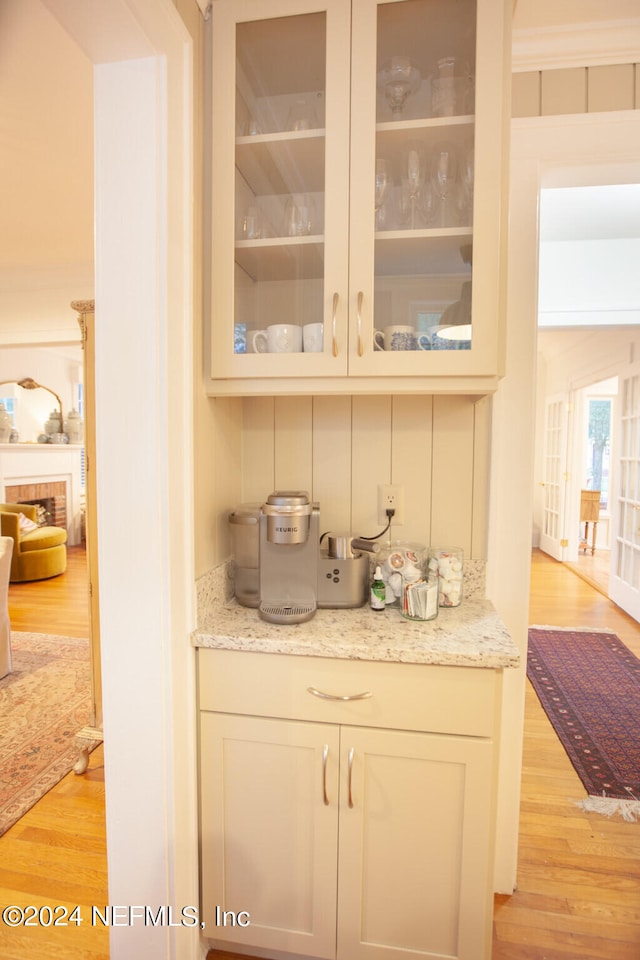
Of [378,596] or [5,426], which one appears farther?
[5,426]

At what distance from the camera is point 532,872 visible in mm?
1659

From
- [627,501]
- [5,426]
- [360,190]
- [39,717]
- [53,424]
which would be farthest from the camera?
[53,424]

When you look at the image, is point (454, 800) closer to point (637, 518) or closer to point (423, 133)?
point (423, 133)

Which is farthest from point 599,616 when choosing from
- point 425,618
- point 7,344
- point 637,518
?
point 7,344

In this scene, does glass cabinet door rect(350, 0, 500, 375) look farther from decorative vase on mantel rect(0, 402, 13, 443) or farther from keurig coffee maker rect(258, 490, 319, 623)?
decorative vase on mantel rect(0, 402, 13, 443)

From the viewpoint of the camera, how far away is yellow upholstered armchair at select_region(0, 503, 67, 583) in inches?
197

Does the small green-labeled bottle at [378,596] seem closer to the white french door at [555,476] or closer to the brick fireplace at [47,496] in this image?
the white french door at [555,476]

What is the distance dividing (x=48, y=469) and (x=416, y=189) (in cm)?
663

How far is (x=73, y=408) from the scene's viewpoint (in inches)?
289

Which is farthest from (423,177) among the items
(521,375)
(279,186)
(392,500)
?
(392,500)

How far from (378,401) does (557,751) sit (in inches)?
75.2

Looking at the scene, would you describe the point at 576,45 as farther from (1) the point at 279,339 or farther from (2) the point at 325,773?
(2) the point at 325,773

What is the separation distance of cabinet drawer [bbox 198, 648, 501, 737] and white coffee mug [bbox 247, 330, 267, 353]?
0.78m

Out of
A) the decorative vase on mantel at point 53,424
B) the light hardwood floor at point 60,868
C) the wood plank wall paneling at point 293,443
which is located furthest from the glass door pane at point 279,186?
the decorative vase on mantel at point 53,424
